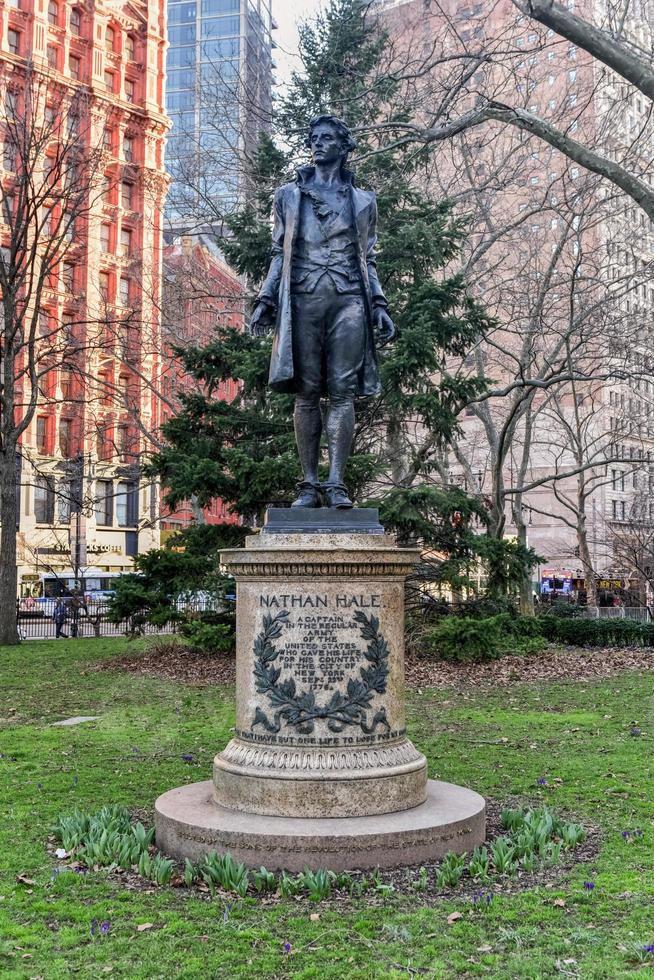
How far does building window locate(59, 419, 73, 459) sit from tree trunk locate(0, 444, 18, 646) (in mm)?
21277

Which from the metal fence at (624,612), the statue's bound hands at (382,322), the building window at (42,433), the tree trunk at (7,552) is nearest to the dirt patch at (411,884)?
the statue's bound hands at (382,322)

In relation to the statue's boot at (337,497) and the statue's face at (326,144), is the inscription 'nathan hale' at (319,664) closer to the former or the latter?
the statue's boot at (337,497)

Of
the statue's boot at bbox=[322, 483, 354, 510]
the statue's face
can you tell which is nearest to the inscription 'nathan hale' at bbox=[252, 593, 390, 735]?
the statue's boot at bbox=[322, 483, 354, 510]

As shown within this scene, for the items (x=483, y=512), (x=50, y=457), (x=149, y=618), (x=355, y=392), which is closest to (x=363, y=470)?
(x=483, y=512)

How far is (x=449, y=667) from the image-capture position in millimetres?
17922

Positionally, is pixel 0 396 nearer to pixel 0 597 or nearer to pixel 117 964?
pixel 0 597

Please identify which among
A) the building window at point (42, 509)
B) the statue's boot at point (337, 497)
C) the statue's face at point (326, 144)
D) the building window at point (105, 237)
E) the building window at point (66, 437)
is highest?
the building window at point (105, 237)

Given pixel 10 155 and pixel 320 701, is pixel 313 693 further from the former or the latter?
pixel 10 155

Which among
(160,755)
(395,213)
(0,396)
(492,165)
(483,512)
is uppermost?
(492,165)

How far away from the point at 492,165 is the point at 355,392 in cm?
1985

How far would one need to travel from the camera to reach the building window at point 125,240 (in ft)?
177

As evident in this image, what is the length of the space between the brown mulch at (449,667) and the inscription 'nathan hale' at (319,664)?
9.86 m

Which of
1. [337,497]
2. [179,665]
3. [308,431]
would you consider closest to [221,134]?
[179,665]

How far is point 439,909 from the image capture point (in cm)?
530
